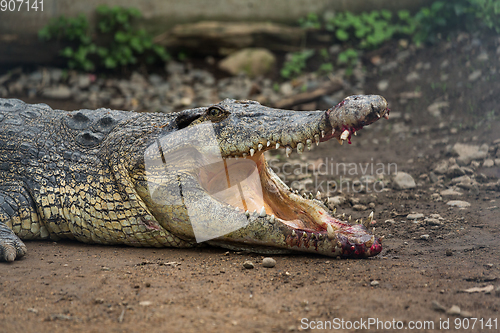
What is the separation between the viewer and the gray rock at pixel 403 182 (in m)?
4.81

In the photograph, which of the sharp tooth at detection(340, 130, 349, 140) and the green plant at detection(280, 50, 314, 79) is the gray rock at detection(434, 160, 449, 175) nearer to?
the sharp tooth at detection(340, 130, 349, 140)

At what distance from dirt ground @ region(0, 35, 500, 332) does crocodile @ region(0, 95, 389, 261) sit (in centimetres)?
15

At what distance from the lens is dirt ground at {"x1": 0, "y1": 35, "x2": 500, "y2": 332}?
2.18 meters

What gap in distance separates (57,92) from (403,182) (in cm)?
659

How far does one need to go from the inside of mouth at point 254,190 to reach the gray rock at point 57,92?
5954mm

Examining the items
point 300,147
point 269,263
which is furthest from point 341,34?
point 269,263

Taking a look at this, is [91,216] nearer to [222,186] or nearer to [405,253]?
[222,186]

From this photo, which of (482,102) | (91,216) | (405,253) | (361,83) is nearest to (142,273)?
(91,216)

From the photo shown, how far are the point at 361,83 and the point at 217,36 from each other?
121 inches

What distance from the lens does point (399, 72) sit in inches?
316

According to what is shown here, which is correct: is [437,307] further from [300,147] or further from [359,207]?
[359,207]

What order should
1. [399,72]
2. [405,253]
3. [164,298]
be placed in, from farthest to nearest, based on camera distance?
[399,72] < [405,253] < [164,298]

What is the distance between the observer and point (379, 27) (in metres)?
8.77

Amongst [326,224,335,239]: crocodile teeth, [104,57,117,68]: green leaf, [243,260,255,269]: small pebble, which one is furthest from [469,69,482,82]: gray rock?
[104,57,117,68]: green leaf
